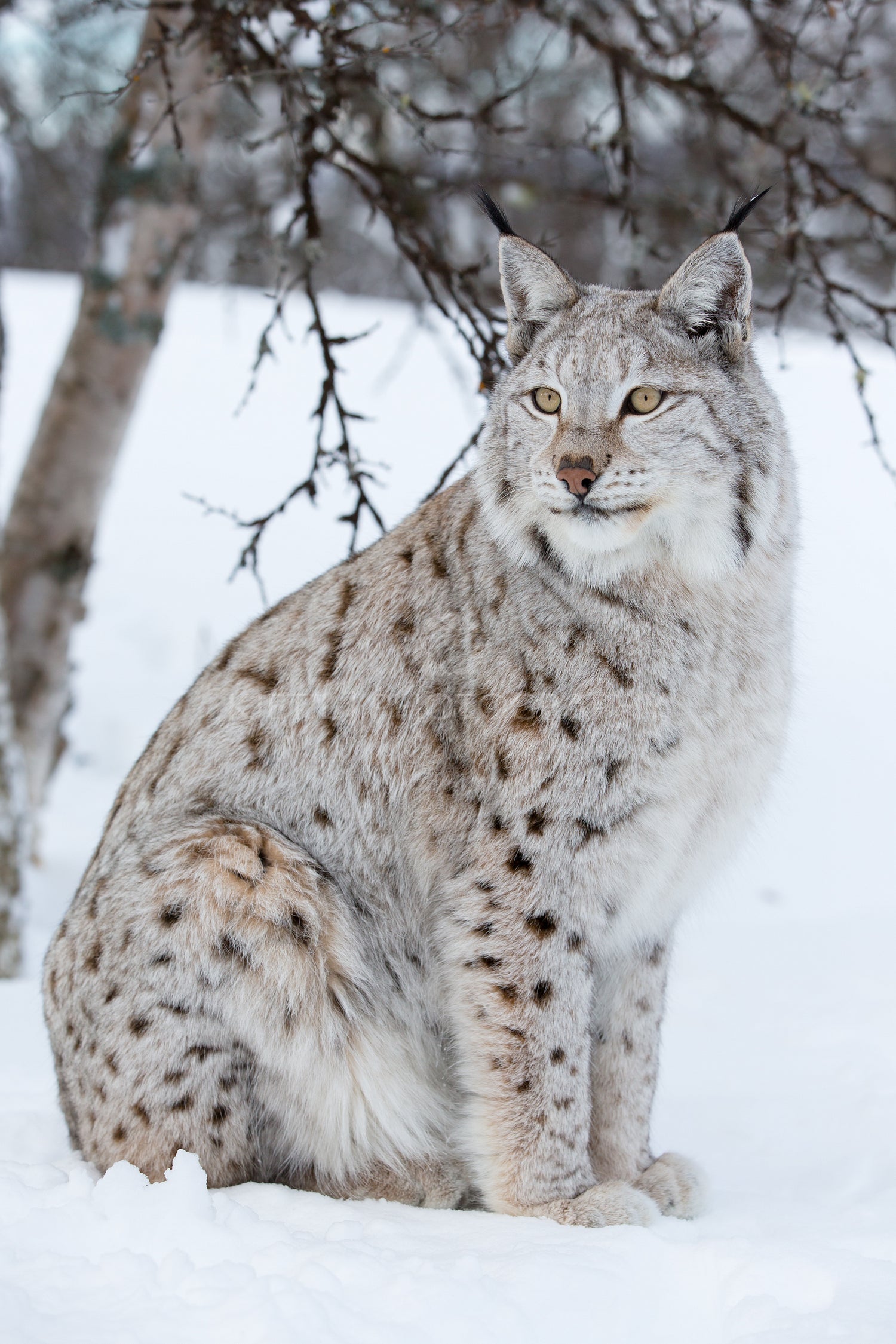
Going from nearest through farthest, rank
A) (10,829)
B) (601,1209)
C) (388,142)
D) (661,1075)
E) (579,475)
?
1. (579,475)
2. (601,1209)
3. (661,1075)
4. (10,829)
5. (388,142)

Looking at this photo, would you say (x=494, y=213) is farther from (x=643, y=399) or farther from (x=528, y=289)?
(x=643, y=399)

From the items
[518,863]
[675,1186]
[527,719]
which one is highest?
[527,719]

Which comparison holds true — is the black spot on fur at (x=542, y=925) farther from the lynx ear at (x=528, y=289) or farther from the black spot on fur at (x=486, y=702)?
the lynx ear at (x=528, y=289)

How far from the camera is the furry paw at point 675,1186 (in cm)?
328

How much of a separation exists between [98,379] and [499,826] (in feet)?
14.5

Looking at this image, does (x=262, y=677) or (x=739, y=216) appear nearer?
(x=739, y=216)

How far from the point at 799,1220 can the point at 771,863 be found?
482cm

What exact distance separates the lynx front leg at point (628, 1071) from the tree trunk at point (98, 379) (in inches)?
176

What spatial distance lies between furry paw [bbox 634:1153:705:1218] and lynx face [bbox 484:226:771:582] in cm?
153

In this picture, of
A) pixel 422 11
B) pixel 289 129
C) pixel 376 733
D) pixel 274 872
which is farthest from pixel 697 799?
pixel 422 11

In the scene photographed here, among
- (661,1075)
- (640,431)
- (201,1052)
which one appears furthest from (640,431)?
(661,1075)

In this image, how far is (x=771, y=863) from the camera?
7.75 metres

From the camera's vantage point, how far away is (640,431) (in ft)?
9.91

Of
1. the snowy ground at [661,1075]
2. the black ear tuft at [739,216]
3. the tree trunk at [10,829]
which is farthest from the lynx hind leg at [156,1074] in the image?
the tree trunk at [10,829]
